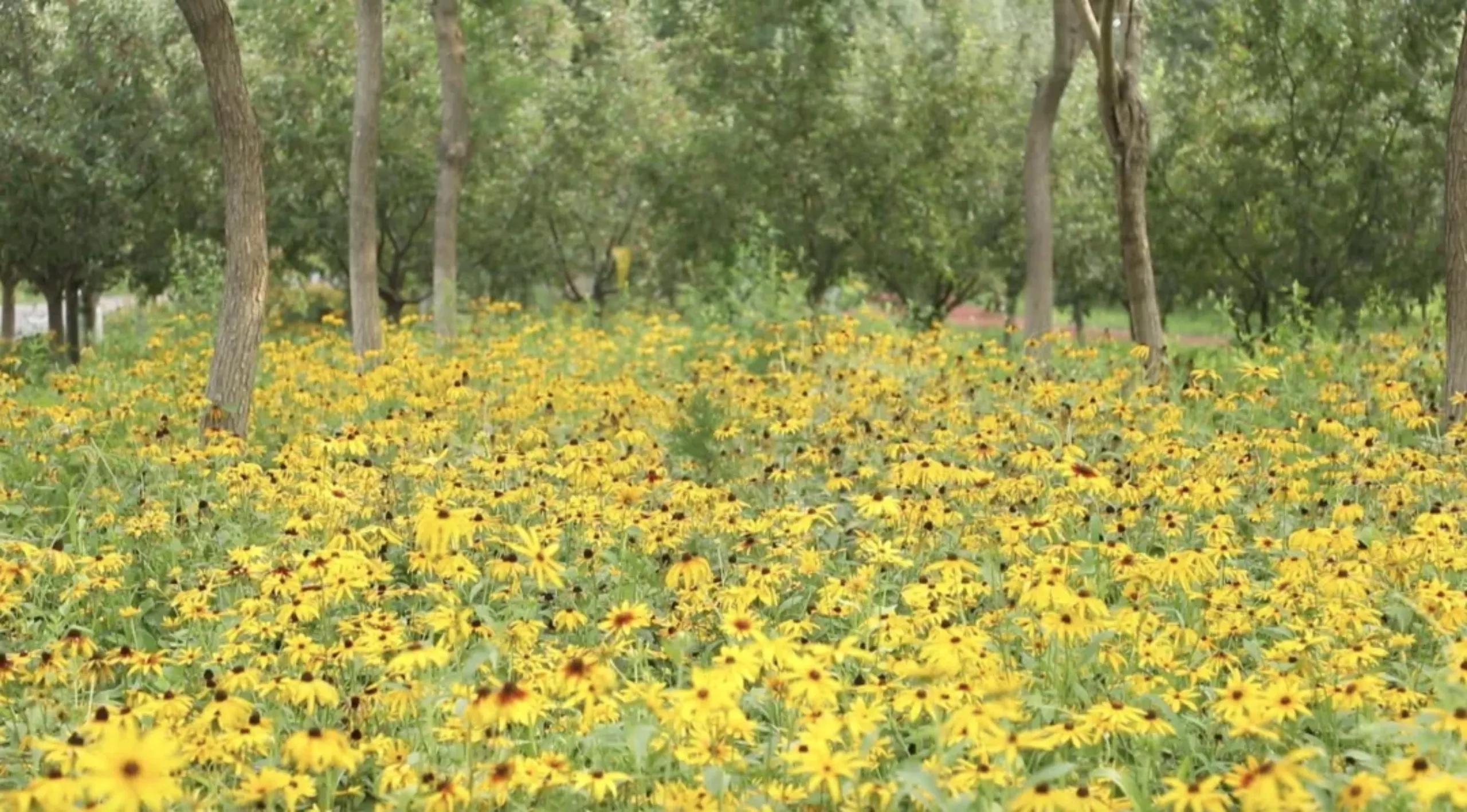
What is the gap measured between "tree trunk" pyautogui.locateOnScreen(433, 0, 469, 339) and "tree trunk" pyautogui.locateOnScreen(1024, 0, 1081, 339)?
4.67 metres

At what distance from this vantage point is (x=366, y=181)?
12094 millimetres

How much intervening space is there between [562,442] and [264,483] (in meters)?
2.35

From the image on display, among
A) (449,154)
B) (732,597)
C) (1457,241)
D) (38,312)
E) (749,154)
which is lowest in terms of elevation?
(732,597)

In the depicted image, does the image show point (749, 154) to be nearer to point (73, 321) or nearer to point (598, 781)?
point (73, 321)

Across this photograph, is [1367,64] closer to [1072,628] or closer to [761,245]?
[761,245]

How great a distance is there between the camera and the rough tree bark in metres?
10.3

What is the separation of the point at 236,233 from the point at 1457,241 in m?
6.67

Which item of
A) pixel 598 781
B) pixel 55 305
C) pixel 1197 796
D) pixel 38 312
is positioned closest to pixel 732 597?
pixel 598 781

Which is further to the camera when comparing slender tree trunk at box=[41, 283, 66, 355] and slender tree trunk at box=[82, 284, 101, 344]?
slender tree trunk at box=[82, 284, 101, 344]

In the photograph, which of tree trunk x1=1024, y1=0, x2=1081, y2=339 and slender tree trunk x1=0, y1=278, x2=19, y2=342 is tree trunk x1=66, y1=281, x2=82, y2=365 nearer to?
slender tree trunk x1=0, y1=278, x2=19, y2=342

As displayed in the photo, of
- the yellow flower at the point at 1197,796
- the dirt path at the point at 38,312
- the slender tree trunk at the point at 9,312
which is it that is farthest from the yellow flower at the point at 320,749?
the dirt path at the point at 38,312

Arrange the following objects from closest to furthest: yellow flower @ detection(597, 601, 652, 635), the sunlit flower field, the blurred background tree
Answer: the sunlit flower field, yellow flower @ detection(597, 601, 652, 635), the blurred background tree

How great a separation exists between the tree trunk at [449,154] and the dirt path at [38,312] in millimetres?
9155

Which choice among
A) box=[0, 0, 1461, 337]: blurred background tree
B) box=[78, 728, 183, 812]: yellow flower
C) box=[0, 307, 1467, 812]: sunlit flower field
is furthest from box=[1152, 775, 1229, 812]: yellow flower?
box=[0, 0, 1461, 337]: blurred background tree
